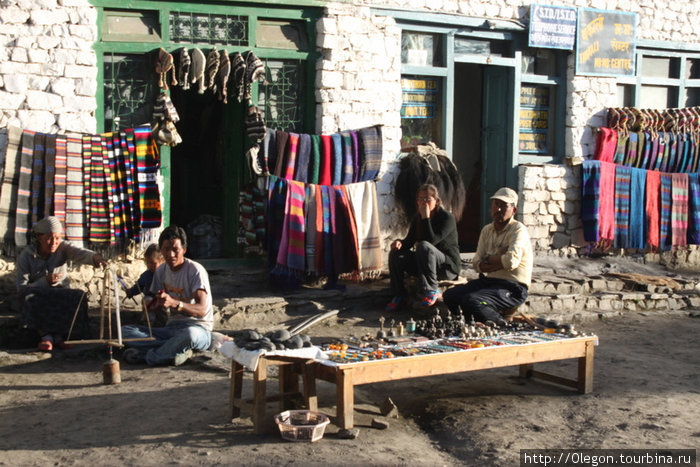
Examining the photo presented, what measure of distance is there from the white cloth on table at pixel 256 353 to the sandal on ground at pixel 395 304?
338 cm

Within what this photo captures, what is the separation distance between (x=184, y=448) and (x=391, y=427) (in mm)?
1286

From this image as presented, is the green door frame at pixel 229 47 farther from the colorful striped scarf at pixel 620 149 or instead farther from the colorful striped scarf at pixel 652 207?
the colorful striped scarf at pixel 652 207

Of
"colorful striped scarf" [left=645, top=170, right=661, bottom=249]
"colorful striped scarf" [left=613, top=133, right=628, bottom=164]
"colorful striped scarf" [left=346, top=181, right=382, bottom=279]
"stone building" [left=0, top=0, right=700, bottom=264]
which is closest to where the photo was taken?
"stone building" [left=0, top=0, right=700, bottom=264]

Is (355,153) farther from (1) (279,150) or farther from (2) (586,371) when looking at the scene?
(2) (586,371)

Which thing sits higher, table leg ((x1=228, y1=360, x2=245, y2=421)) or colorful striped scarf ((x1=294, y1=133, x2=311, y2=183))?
colorful striped scarf ((x1=294, y1=133, x2=311, y2=183))

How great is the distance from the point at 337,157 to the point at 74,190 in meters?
2.85

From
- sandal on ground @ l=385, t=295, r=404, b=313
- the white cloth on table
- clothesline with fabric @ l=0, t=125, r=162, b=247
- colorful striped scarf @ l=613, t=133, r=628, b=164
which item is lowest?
sandal on ground @ l=385, t=295, r=404, b=313

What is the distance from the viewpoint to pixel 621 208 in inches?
434

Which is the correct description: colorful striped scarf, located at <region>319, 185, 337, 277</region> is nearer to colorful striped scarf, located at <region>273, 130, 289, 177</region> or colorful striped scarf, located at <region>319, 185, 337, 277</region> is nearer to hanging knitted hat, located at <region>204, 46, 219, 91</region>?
colorful striped scarf, located at <region>273, 130, 289, 177</region>

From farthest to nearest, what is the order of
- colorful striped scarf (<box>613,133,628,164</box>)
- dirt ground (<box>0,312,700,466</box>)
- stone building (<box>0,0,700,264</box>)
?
colorful striped scarf (<box>613,133,628,164</box>) → stone building (<box>0,0,700,264</box>) → dirt ground (<box>0,312,700,466</box>)

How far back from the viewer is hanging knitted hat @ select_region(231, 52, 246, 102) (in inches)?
342

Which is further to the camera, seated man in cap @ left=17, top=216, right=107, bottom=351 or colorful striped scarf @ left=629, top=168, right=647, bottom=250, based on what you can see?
colorful striped scarf @ left=629, top=168, right=647, bottom=250

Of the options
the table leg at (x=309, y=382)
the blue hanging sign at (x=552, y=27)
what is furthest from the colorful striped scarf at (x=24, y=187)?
the blue hanging sign at (x=552, y=27)

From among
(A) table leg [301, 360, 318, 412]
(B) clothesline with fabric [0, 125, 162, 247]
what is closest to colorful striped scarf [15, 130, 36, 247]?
(B) clothesline with fabric [0, 125, 162, 247]
